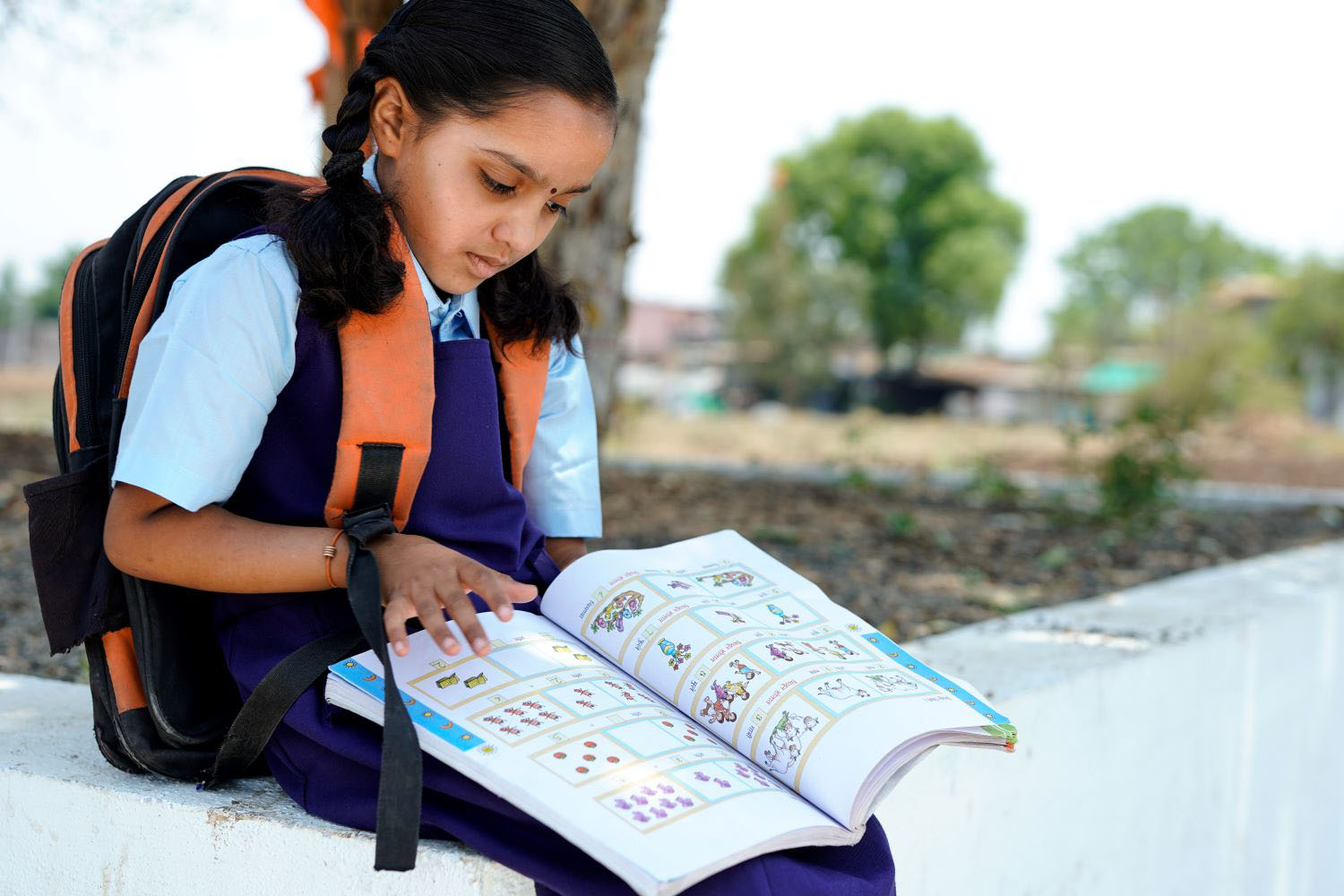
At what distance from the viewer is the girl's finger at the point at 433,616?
1186mm

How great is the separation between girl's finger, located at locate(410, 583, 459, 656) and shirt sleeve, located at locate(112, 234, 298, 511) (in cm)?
27

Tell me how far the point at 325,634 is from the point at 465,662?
189 mm

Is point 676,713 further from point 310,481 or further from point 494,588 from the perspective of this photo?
point 310,481

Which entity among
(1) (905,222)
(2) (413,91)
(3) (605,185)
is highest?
(1) (905,222)

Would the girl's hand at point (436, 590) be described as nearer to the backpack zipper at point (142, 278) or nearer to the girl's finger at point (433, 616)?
the girl's finger at point (433, 616)

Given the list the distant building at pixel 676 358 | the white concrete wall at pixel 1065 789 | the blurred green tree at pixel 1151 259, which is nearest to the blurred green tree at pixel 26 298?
the distant building at pixel 676 358

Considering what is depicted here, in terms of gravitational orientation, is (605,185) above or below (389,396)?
above

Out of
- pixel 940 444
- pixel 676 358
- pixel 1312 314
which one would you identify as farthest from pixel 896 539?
pixel 676 358

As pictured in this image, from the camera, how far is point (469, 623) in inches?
46.9

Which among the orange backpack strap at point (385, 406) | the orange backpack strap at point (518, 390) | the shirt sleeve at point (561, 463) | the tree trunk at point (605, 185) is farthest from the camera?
the tree trunk at point (605, 185)

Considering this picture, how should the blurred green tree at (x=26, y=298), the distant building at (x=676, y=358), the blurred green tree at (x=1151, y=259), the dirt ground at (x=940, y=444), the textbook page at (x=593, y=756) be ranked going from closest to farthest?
1. the textbook page at (x=593, y=756)
2. the dirt ground at (x=940, y=444)
3. the blurred green tree at (x=26, y=298)
4. the distant building at (x=676, y=358)
5. the blurred green tree at (x=1151, y=259)

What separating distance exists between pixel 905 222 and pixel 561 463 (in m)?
36.2

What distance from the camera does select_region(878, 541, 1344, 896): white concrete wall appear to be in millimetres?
1978

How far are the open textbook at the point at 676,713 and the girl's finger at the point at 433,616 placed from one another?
0.10 m
